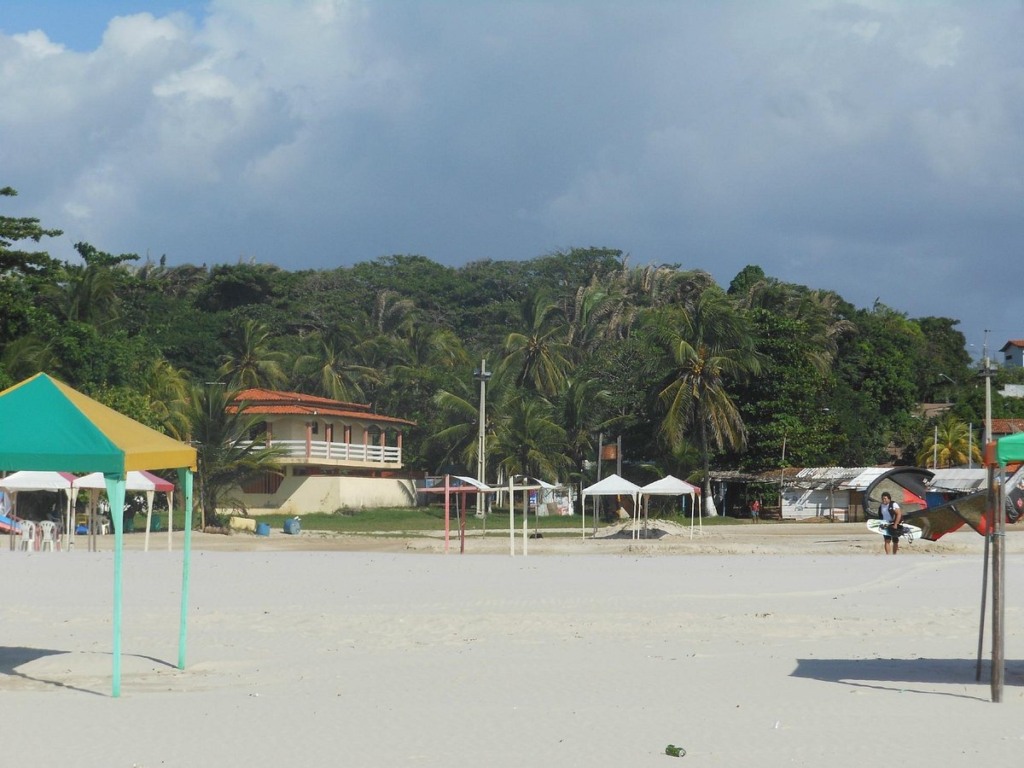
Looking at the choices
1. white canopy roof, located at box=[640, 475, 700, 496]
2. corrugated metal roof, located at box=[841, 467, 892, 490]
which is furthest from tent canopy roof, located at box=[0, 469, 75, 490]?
corrugated metal roof, located at box=[841, 467, 892, 490]

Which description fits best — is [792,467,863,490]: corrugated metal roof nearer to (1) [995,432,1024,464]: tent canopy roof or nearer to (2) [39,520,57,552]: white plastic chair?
(2) [39,520,57,552]: white plastic chair

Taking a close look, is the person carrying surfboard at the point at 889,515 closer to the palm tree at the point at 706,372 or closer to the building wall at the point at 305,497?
the palm tree at the point at 706,372

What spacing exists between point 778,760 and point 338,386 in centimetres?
5583

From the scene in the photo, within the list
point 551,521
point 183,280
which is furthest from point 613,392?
point 183,280

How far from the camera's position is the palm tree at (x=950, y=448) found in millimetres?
62062

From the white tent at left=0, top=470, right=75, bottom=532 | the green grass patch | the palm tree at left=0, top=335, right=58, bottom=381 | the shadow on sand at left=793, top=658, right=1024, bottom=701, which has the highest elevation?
the palm tree at left=0, top=335, right=58, bottom=381

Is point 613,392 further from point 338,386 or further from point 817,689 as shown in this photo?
point 817,689

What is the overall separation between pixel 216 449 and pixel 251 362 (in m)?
20.7

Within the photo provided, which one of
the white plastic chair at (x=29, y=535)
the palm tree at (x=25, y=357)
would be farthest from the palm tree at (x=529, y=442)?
the white plastic chair at (x=29, y=535)

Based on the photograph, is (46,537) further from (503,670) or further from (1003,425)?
(1003,425)

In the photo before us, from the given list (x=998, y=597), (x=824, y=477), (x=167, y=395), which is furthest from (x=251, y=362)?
(x=998, y=597)

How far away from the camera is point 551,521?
5216cm

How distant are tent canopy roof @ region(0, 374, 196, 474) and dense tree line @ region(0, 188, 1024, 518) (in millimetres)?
29522

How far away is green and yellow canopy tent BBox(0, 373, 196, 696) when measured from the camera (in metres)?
9.54
